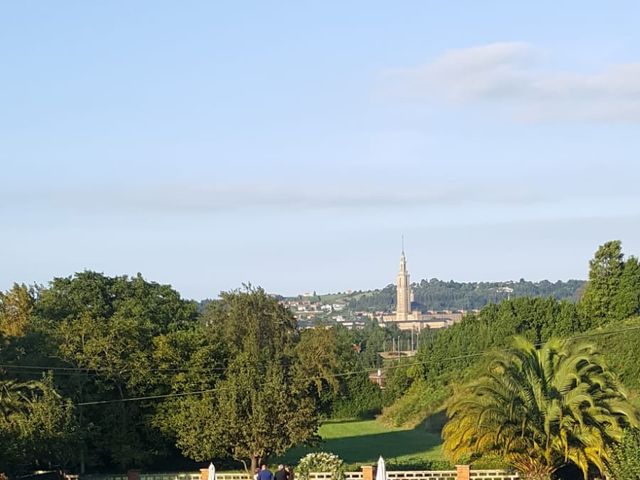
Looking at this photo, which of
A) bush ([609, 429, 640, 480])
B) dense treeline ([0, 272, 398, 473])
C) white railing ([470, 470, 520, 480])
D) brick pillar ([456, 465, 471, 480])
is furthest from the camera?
dense treeline ([0, 272, 398, 473])

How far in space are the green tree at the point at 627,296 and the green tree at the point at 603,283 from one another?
0.41 meters

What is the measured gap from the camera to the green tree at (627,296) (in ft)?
255

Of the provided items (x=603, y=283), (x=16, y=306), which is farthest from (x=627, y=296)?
(x=16, y=306)

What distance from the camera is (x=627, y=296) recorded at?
78.1 m

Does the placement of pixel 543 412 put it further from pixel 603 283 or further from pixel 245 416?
pixel 603 283

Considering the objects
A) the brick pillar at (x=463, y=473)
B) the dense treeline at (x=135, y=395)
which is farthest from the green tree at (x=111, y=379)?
the brick pillar at (x=463, y=473)

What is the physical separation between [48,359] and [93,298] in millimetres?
10692

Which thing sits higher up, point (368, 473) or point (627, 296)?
point (627, 296)

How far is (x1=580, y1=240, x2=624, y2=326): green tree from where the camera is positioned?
261 ft

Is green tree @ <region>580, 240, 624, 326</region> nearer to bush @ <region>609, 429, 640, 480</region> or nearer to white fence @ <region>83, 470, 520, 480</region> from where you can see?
white fence @ <region>83, 470, 520, 480</region>

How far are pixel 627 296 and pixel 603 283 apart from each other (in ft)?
7.60

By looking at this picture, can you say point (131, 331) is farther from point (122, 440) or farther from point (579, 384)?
point (579, 384)

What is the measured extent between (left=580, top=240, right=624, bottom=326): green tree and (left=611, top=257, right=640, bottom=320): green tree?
1.36 ft

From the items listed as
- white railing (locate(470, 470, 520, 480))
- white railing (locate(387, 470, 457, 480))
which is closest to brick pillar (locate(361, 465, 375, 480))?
white railing (locate(387, 470, 457, 480))
